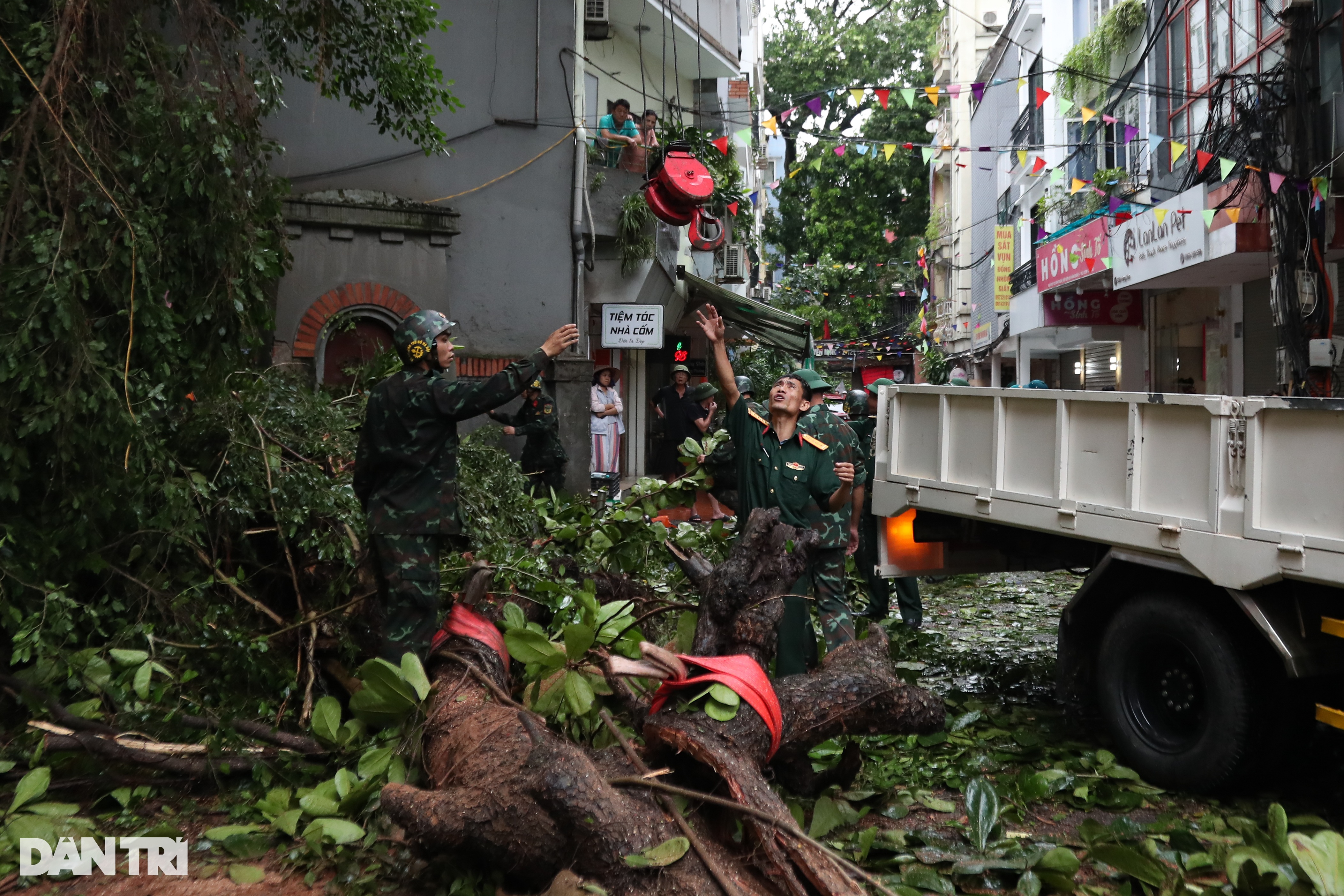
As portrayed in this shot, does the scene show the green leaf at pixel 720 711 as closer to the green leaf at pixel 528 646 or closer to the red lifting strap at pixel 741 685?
the red lifting strap at pixel 741 685

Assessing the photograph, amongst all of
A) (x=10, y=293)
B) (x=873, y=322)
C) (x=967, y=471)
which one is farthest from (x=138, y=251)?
(x=873, y=322)

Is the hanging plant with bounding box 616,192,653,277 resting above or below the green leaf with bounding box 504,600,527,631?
above

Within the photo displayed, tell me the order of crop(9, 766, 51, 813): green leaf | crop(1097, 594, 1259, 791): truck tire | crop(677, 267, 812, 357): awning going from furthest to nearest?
crop(677, 267, 812, 357): awning
crop(1097, 594, 1259, 791): truck tire
crop(9, 766, 51, 813): green leaf

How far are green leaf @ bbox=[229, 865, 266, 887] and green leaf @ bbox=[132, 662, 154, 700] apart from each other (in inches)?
41.1

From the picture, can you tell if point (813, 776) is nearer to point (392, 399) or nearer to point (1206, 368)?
point (392, 399)

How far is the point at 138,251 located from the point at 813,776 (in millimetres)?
3841

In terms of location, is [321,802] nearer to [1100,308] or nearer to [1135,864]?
[1135,864]

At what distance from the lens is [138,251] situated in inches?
194

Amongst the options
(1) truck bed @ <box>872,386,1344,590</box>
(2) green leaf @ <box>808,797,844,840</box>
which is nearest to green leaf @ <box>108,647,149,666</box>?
(2) green leaf @ <box>808,797,844,840</box>

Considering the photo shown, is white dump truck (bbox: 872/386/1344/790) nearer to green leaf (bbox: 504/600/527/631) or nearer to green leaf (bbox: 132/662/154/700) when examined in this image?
green leaf (bbox: 504/600/527/631)

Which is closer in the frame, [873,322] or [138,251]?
[138,251]

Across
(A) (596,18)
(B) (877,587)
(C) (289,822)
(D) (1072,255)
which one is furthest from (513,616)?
(D) (1072,255)

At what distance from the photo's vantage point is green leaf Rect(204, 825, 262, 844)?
372 cm

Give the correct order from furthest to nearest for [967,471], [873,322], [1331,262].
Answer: [873,322] → [1331,262] → [967,471]
